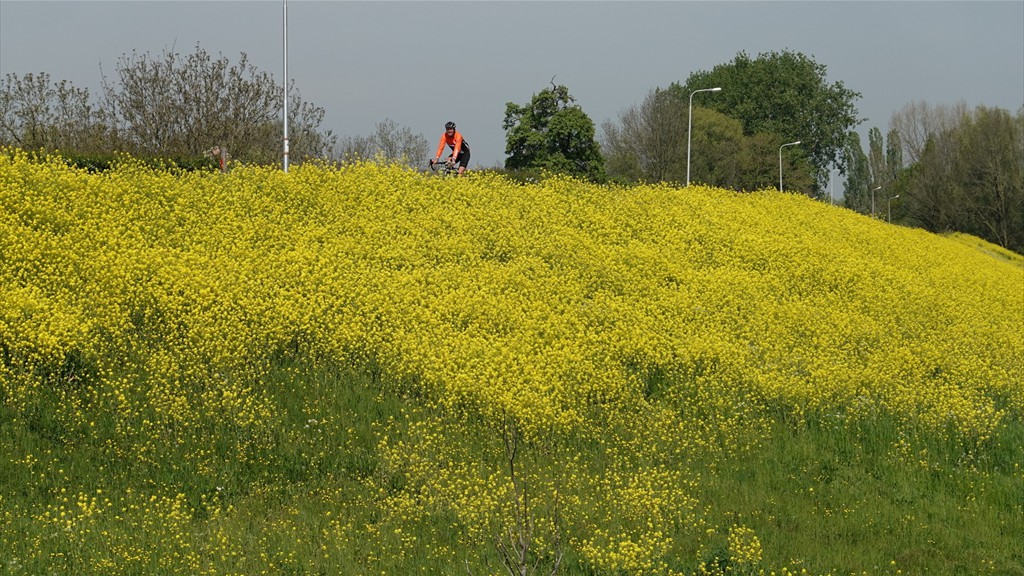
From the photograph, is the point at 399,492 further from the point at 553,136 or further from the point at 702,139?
the point at 702,139

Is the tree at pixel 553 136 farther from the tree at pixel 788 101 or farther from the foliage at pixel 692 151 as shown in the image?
the tree at pixel 788 101

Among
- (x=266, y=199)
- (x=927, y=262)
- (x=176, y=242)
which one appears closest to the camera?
(x=176, y=242)

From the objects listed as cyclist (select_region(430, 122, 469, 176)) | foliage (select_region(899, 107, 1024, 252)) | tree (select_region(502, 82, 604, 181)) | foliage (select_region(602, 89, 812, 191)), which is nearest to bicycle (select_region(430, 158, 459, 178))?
cyclist (select_region(430, 122, 469, 176))

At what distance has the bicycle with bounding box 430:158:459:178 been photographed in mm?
23062

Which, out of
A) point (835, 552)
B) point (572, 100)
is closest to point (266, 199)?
point (835, 552)

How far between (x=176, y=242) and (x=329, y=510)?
795 centimetres

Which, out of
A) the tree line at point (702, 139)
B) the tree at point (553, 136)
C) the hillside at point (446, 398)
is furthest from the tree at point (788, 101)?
the hillside at point (446, 398)

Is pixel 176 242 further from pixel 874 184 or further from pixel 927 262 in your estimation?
pixel 874 184

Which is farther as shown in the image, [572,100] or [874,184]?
[874,184]

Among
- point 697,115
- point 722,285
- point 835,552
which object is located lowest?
point 835,552

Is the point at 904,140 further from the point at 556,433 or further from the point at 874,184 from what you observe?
the point at 556,433

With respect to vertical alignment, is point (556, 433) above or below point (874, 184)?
below

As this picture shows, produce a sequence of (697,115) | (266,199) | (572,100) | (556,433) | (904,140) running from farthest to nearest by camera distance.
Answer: (904,140) < (697,115) < (572,100) < (266,199) < (556,433)

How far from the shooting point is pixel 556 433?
38.1 ft
